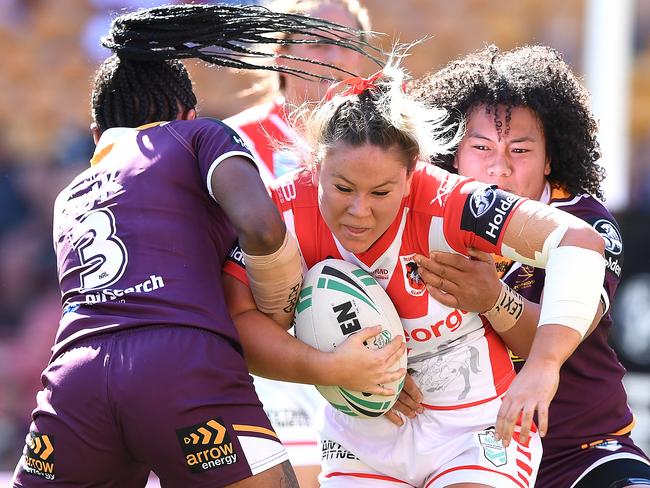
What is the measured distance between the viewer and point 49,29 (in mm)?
9438

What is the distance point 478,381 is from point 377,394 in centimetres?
38

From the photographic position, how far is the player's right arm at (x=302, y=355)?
133 inches

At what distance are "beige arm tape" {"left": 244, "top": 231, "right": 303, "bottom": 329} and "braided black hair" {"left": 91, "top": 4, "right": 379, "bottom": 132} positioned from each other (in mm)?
725

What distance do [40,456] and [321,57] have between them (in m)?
2.57

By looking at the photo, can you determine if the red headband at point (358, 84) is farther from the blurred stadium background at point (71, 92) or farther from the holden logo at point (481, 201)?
the blurred stadium background at point (71, 92)

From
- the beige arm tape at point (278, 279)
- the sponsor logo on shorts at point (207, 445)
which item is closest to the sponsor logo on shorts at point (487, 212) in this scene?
the beige arm tape at point (278, 279)

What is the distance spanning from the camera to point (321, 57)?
208 inches

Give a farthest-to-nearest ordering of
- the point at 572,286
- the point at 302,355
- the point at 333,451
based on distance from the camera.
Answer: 1. the point at 333,451
2. the point at 302,355
3. the point at 572,286

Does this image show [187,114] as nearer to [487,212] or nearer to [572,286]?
[487,212]

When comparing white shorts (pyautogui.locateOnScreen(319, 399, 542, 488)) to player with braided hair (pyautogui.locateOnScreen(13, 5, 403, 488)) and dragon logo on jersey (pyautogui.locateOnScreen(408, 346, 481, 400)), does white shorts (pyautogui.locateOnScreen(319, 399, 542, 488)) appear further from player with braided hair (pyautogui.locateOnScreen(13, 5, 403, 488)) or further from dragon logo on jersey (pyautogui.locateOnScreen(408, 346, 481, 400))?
player with braided hair (pyautogui.locateOnScreen(13, 5, 403, 488))

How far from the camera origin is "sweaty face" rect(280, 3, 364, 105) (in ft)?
17.2

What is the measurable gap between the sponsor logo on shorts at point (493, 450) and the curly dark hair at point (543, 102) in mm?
1063

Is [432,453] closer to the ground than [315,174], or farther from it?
closer to the ground

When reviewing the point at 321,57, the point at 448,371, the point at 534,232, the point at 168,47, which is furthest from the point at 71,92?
the point at 534,232
